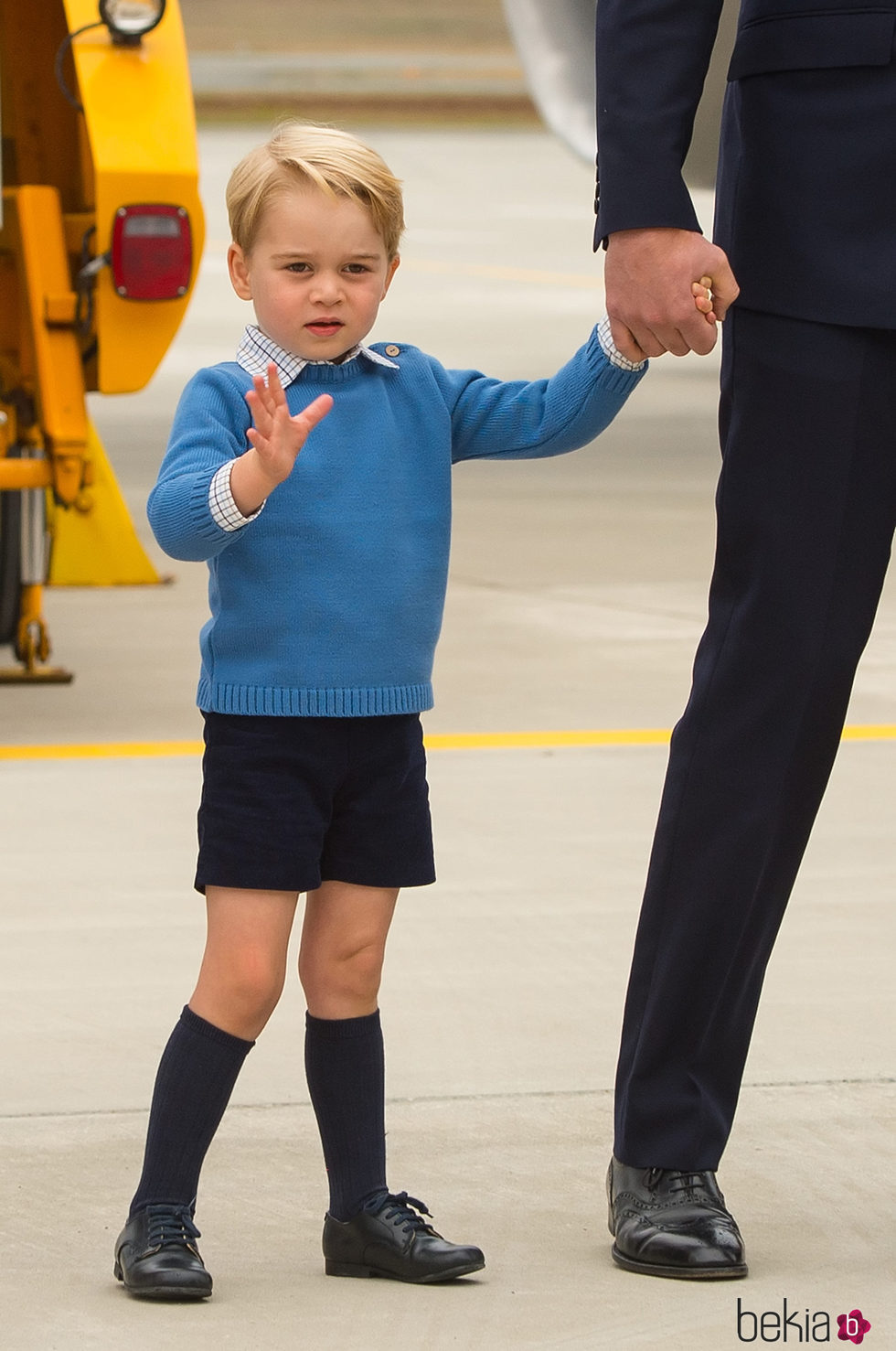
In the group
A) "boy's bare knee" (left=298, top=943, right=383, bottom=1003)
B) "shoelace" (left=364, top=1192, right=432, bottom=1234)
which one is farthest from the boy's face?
"shoelace" (left=364, top=1192, right=432, bottom=1234)

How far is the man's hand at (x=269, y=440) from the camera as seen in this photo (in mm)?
2240

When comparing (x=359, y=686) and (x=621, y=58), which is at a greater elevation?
(x=621, y=58)

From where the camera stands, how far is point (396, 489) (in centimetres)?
245

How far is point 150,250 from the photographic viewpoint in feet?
16.9

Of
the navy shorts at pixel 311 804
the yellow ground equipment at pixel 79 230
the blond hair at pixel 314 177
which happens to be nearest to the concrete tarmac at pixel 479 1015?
the navy shorts at pixel 311 804

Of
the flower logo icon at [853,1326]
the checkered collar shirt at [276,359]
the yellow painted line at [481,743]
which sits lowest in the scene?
the yellow painted line at [481,743]

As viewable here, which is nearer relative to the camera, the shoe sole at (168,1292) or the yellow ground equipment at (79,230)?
the shoe sole at (168,1292)

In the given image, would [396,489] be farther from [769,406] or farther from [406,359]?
[769,406]

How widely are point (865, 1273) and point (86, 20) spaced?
11.9 feet

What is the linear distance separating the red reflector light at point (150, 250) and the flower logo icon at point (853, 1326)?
3.33m

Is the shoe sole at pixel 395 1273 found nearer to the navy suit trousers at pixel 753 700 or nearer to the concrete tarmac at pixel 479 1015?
the concrete tarmac at pixel 479 1015

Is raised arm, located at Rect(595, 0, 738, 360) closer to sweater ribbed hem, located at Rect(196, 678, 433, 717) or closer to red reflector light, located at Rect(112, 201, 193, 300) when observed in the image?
sweater ribbed hem, located at Rect(196, 678, 433, 717)

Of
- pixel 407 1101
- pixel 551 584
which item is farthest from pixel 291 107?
pixel 407 1101

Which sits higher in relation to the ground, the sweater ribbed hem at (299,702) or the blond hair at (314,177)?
the blond hair at (314,177)
